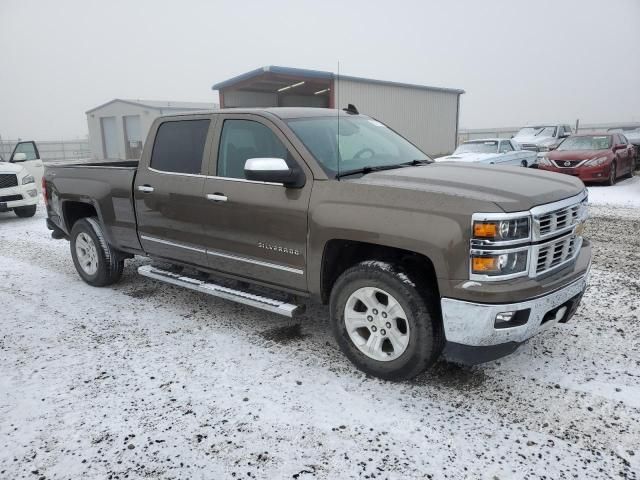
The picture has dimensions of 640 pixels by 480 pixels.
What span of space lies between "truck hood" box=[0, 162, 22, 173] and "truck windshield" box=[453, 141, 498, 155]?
11644 millimetres

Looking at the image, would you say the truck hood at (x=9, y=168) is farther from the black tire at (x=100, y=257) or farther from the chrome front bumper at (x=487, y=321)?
the chrome front bumper at (x=487, y=321)

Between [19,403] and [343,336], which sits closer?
[19,403]

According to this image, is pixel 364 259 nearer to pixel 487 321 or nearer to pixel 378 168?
pixel 378 168

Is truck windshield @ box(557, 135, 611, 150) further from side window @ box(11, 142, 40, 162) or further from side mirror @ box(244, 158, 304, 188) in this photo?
side window @ box(11, 142, 40, 162)

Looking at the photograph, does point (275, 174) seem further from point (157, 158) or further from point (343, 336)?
point (157, 158)

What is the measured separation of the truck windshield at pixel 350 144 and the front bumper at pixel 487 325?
4.47ft

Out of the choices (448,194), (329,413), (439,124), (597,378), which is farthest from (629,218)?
(439,124)

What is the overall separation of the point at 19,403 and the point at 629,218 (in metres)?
9.60

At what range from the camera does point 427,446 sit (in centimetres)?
271

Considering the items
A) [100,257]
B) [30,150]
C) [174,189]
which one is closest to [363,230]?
[174,189]

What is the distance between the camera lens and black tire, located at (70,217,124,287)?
17.8 ft

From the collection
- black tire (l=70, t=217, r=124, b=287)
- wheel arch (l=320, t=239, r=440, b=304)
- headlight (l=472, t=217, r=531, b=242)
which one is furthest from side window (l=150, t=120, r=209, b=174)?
headlight (l=472, t=217, r=531, b=242)

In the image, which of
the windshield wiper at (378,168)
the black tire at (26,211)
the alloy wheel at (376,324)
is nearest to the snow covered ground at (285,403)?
the alloy wheel at (376,324)

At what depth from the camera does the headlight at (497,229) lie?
9.15ft
